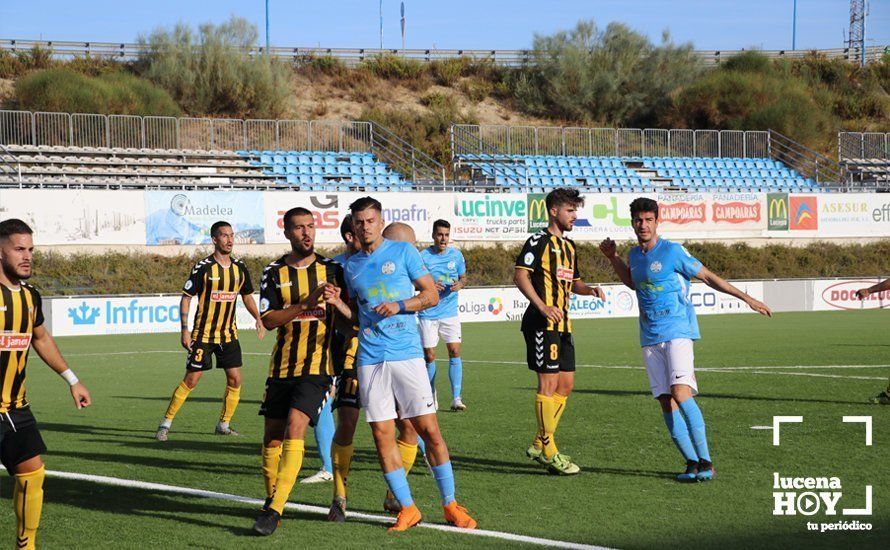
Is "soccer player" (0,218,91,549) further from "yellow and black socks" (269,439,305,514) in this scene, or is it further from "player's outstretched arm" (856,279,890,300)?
"player's outstretched arm" (856,279,890,300)

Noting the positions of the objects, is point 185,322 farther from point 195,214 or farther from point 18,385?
point 195,214

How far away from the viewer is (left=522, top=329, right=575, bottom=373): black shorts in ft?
29.6

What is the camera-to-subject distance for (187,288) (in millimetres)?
12086

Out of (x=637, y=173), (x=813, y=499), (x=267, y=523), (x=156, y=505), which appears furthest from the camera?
(x=637, y=173)

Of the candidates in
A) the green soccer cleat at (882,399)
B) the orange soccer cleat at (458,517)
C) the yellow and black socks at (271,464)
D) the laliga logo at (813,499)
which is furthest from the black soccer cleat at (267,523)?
the green soccer cleat at (882,399)

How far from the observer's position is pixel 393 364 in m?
7.07

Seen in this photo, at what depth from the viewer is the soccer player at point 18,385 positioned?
20.6ft

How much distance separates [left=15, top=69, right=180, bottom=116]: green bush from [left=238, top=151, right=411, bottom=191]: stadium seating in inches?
346

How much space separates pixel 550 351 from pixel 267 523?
3.02m

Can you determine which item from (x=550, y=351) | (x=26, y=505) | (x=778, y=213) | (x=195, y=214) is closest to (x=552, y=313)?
(x=550, y=351)

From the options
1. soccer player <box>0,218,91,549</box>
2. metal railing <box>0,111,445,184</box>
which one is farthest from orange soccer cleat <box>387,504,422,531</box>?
metal railing <box>0,111,445,184</box>

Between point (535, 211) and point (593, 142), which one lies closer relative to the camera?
point (535, 211)

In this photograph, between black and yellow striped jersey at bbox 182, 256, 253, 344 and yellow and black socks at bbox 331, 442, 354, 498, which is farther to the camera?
black and yellow striped jersey at bbox 182, 256, 253, 344

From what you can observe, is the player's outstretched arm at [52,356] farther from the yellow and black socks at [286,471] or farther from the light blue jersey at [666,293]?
the light blue jersey at [666,293]
